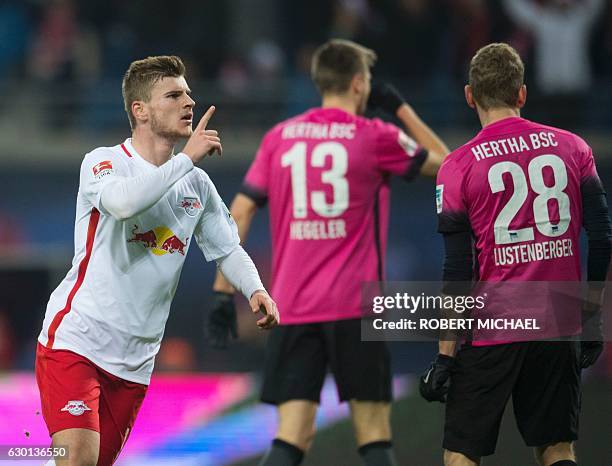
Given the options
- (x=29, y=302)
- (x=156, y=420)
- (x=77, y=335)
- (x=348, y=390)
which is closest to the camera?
(x=77, y=335)

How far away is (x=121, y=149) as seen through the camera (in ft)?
14.2

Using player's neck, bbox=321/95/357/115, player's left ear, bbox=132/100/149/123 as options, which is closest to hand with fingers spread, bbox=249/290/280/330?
player's left ear, bbox=132/100/149/123

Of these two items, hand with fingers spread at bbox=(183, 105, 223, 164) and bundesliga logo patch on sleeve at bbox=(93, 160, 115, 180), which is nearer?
hand with fingers spread at bbox=(183, 105, 223, 164)

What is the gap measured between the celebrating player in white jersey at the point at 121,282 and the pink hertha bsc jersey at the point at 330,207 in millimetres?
1110

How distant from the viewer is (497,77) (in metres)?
4.35

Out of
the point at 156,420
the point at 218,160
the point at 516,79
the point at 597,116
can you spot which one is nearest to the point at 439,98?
the point at 597,116

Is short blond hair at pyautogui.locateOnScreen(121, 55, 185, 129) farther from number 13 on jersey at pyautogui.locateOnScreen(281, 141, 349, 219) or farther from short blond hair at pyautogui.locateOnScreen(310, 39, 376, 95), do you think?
Result: short blond hair at pyautogui.locateOnScreen(310, 39, 376, 95)

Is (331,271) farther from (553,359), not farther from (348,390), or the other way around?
(553,359)

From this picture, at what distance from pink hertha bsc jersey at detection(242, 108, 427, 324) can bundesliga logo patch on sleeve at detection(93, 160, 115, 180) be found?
5.14ft

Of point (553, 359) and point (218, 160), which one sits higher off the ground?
point (218, 160)

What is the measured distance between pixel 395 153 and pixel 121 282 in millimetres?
1862

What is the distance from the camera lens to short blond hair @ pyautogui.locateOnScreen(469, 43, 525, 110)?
4355 millimetres

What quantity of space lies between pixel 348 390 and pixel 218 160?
6103 mm

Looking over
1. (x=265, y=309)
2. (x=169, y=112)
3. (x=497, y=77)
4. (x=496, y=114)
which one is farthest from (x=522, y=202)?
(x=169, y=112)
